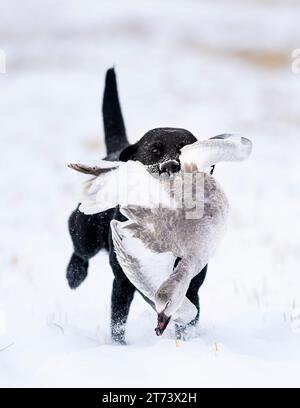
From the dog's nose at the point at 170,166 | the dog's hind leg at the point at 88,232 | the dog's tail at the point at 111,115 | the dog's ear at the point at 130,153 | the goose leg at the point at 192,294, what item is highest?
the dog's tail at the point at 111,115

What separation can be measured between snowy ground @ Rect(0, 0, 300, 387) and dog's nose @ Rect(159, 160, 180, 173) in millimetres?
695

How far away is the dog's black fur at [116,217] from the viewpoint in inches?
117

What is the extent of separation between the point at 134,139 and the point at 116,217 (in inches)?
244

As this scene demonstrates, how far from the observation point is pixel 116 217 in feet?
10.3

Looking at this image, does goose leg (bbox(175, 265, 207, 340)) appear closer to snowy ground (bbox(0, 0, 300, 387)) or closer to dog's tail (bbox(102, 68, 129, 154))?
snowy ground (bbox(0, 0, 300, 387))

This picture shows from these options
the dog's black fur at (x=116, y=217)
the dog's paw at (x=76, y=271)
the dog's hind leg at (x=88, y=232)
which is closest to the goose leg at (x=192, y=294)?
the dog's black fur at (x=116, y=217)

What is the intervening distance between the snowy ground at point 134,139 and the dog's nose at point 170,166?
695 millimetres

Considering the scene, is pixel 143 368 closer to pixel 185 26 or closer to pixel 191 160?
pixel 191 160

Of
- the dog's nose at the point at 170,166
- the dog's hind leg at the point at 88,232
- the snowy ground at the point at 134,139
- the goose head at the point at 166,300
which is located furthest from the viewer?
the dog's hind leg at the point at 88,232

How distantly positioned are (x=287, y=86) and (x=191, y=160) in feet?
31.0

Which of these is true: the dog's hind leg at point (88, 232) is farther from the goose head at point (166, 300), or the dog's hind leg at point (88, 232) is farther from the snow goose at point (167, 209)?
the goose head at point (166, 300)

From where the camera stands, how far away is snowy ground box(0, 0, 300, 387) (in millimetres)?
2850

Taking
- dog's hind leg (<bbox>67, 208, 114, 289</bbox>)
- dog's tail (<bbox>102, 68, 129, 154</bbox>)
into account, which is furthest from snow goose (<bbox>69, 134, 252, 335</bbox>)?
dog's tail (<bbox>102, 68, 129, 154</bbox>)

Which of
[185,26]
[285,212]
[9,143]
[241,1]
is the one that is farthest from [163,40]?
[285,212]
